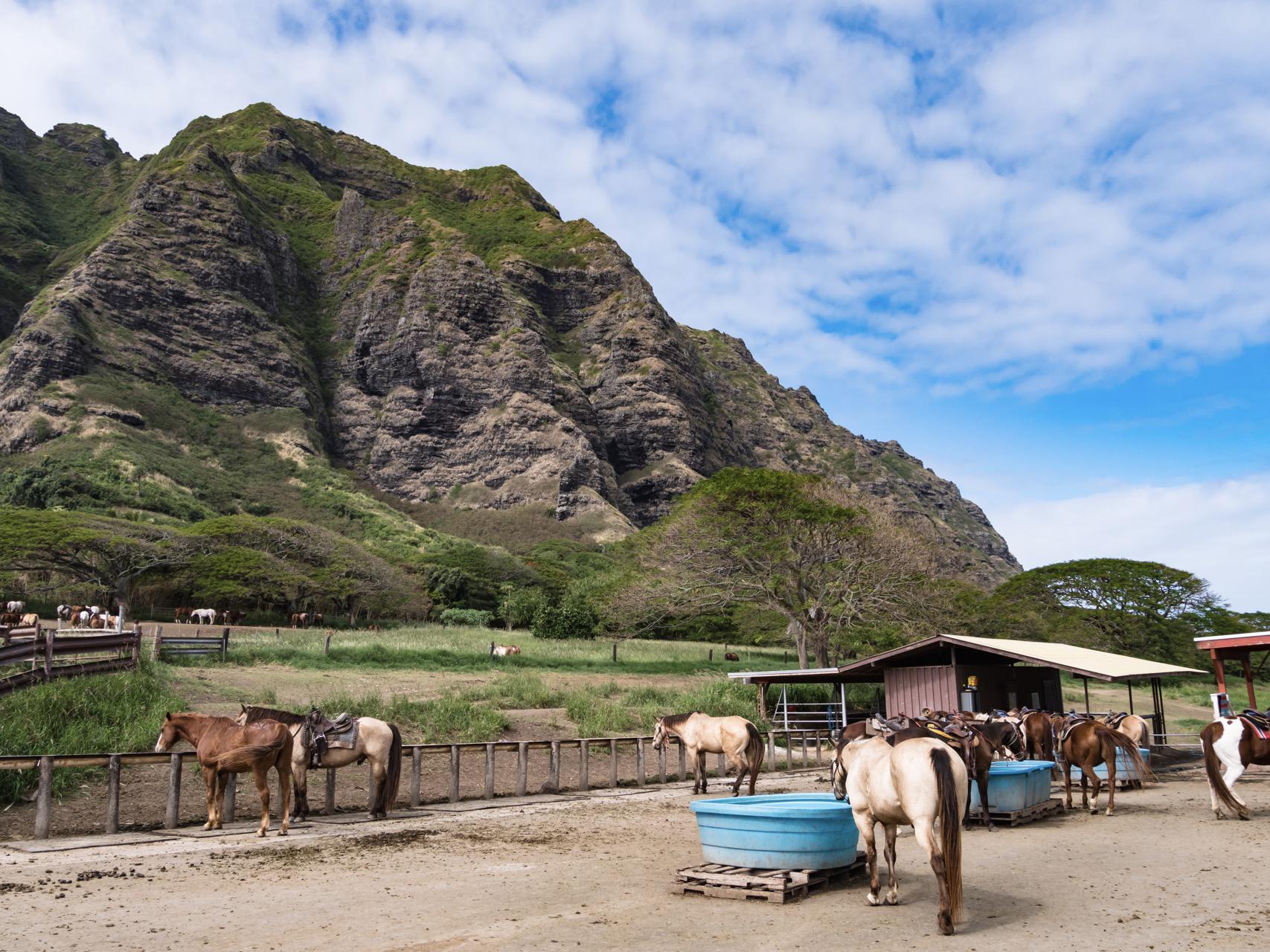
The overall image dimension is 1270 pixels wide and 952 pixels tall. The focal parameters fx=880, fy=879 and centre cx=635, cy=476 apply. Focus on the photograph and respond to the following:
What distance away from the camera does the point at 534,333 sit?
13862cm

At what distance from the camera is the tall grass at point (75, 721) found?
43.6 feet

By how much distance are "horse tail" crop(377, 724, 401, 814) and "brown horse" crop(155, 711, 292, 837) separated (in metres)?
1.37

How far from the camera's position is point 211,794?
11.4m

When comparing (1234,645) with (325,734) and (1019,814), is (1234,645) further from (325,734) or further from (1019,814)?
(325,734)

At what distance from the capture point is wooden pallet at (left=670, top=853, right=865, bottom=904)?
7.66 meters

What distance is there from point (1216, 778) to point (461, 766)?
43.8 ft

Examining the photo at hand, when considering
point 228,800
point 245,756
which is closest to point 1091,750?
point 245,756

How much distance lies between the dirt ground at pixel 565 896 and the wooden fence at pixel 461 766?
1.14 metres

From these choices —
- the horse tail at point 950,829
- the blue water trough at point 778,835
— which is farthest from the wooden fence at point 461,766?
the horse tail at point 950,829

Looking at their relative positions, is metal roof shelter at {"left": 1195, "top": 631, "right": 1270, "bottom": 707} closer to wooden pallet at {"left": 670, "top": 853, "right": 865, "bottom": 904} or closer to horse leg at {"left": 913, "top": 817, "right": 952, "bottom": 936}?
wooden pallet at {"left": 670, "top": 853, "right": 865, "bottom": 904}

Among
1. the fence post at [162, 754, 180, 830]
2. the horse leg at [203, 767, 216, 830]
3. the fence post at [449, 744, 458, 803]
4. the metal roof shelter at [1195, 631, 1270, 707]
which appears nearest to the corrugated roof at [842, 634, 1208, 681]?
the metal roof shelter at [1195, 631, 1270, 707]

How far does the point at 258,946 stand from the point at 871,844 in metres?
4.90

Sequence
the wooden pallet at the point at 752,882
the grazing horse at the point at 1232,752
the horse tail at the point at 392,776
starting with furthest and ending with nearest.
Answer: the grazing horse at the point at 1232,752, the horse tail at the point at 392,776, the wooden pallet at the point at 752,882

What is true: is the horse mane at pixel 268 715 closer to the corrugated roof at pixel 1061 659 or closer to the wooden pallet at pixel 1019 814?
the wooden pallet at pixel 1019 814
